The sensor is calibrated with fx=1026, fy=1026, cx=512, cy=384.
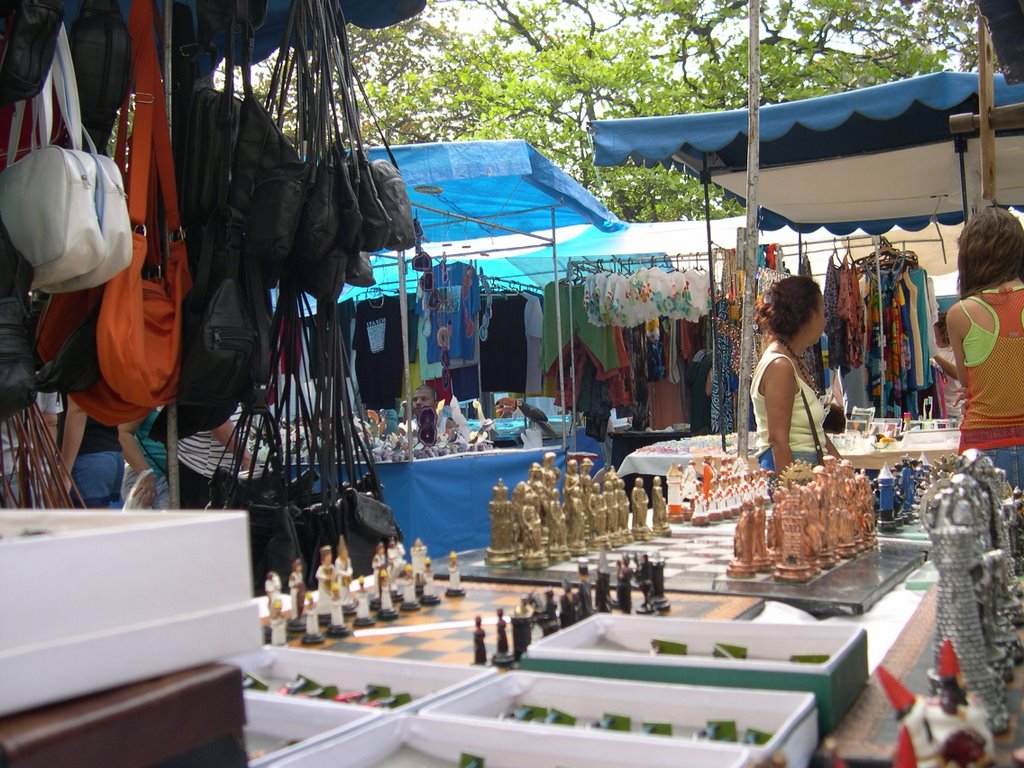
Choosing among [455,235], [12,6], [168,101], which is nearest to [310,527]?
[168,101]

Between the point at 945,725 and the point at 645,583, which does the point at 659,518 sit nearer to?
the point at 645,583

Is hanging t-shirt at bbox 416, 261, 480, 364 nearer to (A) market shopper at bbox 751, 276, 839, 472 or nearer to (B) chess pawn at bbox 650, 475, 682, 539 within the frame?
(A) market shopper at bbox 751, 276, 839, 472

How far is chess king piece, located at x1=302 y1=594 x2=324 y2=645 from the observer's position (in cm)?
213

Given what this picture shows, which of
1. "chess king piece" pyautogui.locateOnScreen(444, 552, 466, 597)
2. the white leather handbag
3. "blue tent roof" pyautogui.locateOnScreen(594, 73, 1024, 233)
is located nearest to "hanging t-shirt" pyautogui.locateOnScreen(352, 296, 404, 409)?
"blue tent roof" pyautogui.locateOnScreen(594, 73, 1024, 233)

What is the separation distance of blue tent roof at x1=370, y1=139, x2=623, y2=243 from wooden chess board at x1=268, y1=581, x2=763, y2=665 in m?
4.59

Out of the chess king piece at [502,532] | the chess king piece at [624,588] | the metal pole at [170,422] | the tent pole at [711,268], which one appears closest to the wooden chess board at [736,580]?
the chess king piece at [502,532]

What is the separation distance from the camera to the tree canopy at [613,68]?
59.1ft


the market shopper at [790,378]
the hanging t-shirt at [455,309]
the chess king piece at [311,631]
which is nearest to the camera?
the chess king piece at [311,631]

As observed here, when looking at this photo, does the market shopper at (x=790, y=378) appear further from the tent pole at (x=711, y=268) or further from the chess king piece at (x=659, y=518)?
the tent pole at (x=711, y=268)

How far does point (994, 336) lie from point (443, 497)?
4298mm

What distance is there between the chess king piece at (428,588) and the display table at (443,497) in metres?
3.91

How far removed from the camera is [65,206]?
264 centimetres

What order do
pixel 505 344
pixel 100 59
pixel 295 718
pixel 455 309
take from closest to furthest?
pixel 295 718, pixel 100 59, pixel 455 309, pixel 505 344

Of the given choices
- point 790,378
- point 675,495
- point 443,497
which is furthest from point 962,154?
point 443,497
